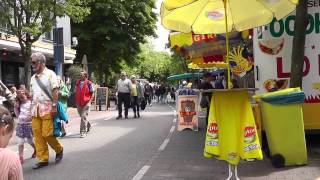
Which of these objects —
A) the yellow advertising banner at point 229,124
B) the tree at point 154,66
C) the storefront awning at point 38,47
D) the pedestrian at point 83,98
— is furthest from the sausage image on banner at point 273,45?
the tree at point 154,66

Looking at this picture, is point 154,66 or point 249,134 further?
point 154,66

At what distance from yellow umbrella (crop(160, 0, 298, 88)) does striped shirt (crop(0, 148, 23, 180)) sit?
611cm

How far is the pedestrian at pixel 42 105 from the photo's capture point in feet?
29.7

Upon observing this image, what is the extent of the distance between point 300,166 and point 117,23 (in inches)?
1346

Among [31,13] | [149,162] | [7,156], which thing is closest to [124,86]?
[31,13]

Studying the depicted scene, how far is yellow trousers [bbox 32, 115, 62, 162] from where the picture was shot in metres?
9.05

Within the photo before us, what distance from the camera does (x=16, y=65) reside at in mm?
30656

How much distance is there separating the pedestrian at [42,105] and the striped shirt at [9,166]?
19.7ft

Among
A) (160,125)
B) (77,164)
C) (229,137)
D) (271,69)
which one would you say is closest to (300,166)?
(229,137)

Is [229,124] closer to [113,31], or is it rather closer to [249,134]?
[249,134]

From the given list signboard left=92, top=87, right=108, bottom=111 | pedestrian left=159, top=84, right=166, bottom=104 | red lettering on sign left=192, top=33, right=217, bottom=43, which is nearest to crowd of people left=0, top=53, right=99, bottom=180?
red lettering on sign left=192, top=33, right=217, bottom=43

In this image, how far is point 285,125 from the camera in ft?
28.2

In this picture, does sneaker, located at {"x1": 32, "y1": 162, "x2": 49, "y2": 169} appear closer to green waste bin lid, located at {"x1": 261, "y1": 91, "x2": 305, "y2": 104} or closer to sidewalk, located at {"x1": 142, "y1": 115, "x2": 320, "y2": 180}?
sidewalk, located at {"x1": 142, "y1": 115, "x2": 320, "y2": 180}

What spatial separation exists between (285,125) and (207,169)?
4.68ft
